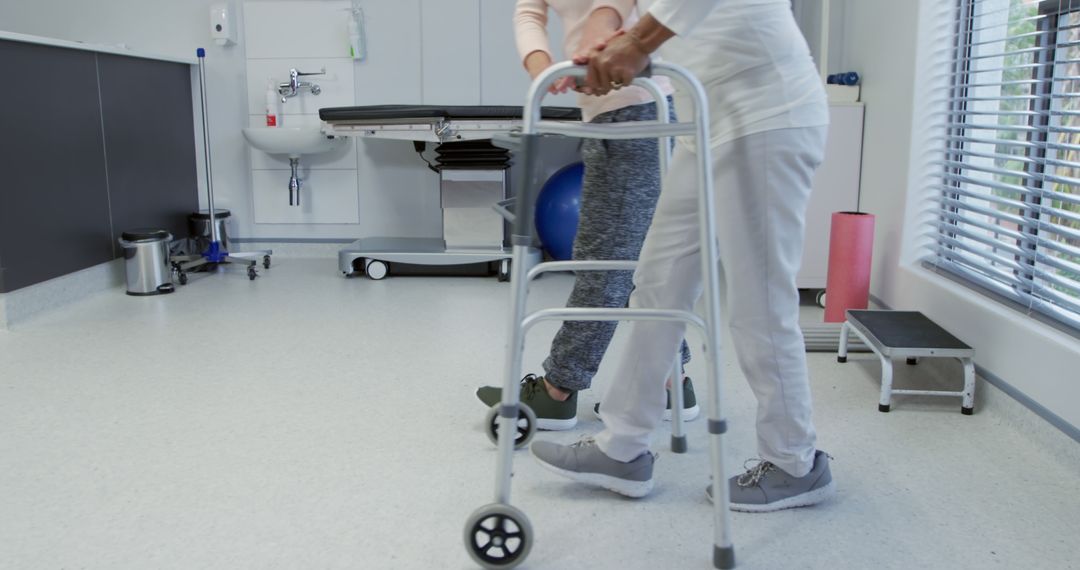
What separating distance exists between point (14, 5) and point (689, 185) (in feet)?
15.3

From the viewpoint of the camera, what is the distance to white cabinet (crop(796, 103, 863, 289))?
342 cm

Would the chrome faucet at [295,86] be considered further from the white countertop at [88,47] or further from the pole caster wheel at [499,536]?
the pole caster wheel at [499,536]

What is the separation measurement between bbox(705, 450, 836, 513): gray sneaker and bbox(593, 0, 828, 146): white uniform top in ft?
2.19

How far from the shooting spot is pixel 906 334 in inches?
96.9

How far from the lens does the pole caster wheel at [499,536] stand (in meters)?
1.46

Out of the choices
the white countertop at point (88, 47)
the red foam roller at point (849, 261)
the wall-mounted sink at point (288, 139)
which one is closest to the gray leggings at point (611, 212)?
the red foam roller at point (849, 261)

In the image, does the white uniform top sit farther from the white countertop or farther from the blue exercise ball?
the white countertop

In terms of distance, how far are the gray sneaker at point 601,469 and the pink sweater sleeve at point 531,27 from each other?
2.80 ft

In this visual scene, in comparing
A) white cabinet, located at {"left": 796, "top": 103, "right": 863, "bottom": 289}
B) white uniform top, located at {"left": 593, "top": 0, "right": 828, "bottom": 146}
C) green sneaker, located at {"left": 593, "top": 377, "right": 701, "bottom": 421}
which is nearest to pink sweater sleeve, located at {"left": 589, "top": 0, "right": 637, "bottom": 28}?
white uniform top, located at {"left": 593, "top": 0, "right": 828, "bottom": 146}

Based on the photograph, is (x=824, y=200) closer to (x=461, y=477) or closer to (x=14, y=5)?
(x=461, y=477)

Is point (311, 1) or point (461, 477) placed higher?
point (311, 1)

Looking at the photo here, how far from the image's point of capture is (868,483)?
1899 mm

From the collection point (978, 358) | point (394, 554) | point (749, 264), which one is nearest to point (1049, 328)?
point (978, 358)

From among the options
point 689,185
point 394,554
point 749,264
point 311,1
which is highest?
point 311,1
